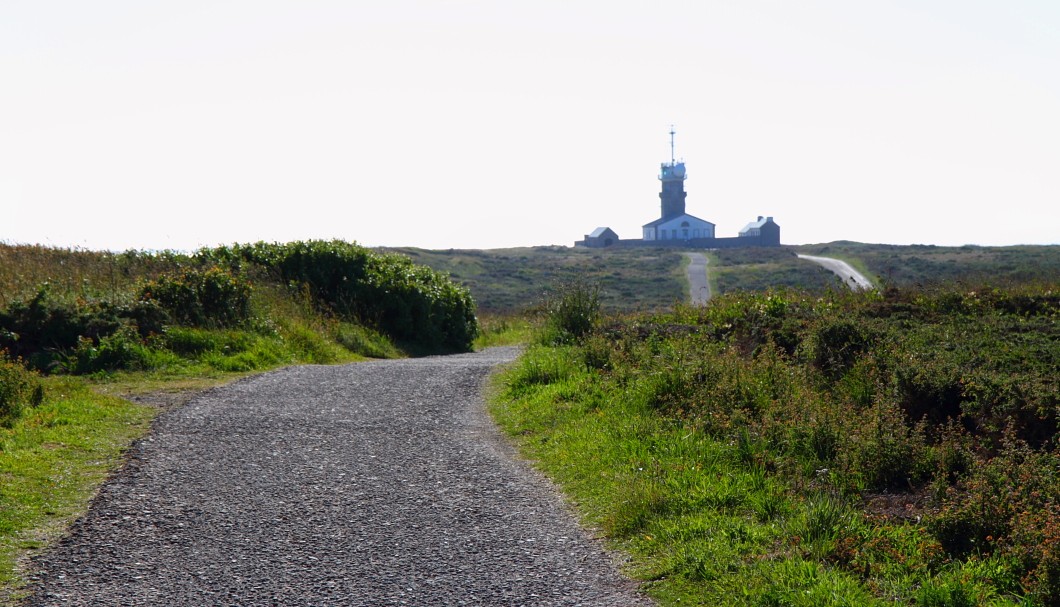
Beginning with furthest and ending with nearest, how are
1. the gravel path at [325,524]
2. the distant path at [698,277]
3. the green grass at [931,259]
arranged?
the green grass at [931,259] → the distant path at [698,277] → the gravel path at [325,524]

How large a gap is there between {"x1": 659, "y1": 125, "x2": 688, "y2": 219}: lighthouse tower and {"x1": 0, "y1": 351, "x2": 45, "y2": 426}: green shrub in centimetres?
11356

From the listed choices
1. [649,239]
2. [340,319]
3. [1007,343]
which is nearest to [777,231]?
[649,239]

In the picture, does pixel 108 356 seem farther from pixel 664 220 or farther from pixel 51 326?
pixel 664 220

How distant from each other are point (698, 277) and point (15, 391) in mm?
57040

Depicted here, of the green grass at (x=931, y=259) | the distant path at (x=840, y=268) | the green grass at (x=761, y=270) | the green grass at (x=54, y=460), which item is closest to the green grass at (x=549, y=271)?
the green grass at (x=761, y=270)

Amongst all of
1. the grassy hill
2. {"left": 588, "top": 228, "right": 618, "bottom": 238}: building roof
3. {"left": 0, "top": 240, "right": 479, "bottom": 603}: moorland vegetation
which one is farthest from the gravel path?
{"left": 588, "top": 228, "right": 618, "bottom": 238}: building roof

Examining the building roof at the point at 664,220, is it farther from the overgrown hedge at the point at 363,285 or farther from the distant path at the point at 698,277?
the overgrown hedge at the point at 363,285

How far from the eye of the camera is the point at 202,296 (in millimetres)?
14484

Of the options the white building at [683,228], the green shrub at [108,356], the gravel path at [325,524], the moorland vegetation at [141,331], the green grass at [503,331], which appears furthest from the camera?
the white building at [683,228]

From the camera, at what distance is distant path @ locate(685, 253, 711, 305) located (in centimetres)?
5152

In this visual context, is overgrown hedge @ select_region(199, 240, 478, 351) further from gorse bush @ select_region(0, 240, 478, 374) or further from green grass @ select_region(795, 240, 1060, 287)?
green grass @ select_region(795, 240, 1060, 287)

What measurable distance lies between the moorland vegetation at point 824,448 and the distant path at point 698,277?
3304 cm

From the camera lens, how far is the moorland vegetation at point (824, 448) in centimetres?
473

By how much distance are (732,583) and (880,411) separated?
2.75 m
